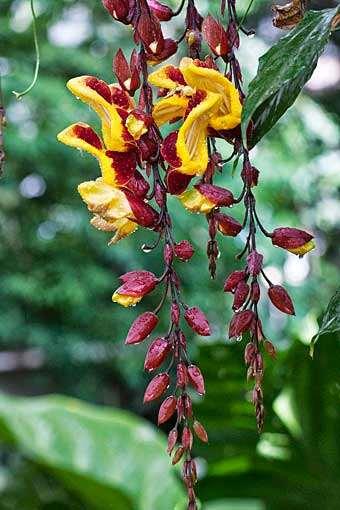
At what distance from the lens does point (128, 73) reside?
50cm

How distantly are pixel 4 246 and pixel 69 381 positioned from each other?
0.56 m

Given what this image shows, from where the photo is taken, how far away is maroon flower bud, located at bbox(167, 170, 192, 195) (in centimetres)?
47

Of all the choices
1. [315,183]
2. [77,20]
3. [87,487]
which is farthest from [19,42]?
[87,487]

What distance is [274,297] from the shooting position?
0.48 metres

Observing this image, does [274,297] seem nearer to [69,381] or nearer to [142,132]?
[142,132]

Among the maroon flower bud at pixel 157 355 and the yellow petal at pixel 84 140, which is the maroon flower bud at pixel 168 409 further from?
the yellow petal at pixel 84 140

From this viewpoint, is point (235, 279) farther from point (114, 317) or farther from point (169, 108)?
point (114, 317)

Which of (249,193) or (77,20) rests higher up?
(249,193)

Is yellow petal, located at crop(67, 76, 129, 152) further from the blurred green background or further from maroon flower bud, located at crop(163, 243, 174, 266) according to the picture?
the blurred green background

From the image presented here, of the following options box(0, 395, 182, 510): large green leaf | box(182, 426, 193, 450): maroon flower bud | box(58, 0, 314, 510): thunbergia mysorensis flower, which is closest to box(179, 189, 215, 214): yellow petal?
box(58, 0, 314, 510): thunbergia mysorensis flower

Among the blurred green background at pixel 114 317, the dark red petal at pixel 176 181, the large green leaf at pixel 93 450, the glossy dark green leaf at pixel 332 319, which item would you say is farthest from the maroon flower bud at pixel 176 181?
the large green leaf at pixel 93 450

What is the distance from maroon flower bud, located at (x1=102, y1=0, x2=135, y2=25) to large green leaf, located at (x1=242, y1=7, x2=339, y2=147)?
0.09 metres

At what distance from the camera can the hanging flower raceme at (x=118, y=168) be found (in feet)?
1.52

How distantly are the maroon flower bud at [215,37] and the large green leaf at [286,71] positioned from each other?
36mm
